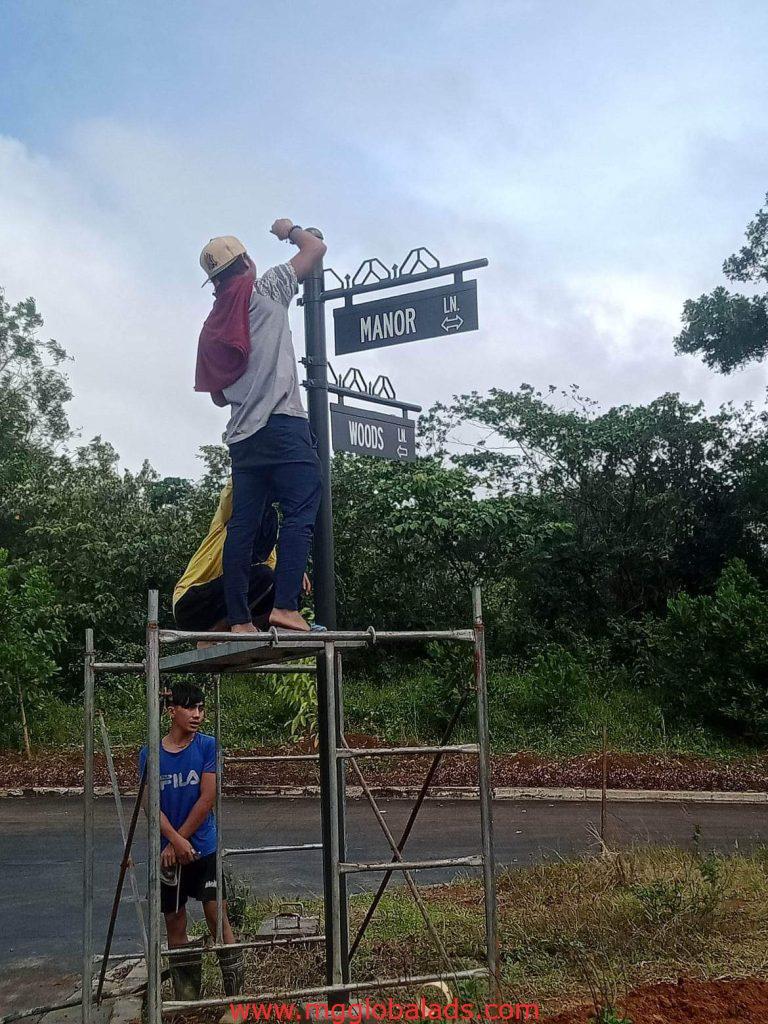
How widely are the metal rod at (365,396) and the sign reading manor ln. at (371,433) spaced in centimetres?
7

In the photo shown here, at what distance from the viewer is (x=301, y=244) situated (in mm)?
5191

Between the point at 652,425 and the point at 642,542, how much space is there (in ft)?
7.65

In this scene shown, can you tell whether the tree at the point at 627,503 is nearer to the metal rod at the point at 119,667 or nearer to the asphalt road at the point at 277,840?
the asphalt road at the point at 277,840

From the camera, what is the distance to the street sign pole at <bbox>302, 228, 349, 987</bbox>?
→ 15.1 ft

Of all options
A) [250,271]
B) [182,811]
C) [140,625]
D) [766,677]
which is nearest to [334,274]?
[250,271]

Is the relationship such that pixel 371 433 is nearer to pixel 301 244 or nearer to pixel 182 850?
pixel 301 244

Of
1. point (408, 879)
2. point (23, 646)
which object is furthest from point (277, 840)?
point (23, 646)

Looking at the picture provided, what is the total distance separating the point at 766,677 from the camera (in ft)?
48.0

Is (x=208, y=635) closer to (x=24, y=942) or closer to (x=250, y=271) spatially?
(x=250, y=271)

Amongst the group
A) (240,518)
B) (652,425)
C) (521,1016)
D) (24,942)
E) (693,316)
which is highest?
(693,316)

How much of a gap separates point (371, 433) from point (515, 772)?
8463 millimetres

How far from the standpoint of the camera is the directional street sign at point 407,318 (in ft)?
16.8

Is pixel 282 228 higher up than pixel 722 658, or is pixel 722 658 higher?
pixel 282 228

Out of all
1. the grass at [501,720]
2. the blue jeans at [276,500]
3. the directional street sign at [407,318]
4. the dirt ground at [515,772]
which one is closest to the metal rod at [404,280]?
the directional street sign at [407,318]
